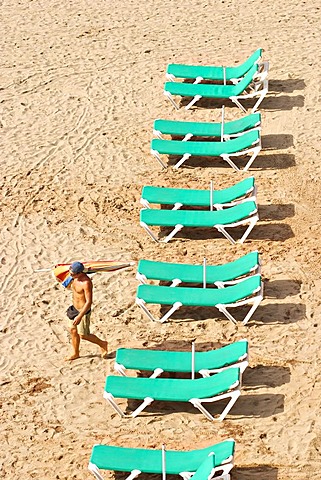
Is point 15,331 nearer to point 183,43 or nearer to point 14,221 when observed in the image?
point 14,221

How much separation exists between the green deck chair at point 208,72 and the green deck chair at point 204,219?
4.41 metres

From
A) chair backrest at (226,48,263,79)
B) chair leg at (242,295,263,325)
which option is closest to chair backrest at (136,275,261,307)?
chair leg at (242,295,263,325)

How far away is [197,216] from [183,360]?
3.25 metres

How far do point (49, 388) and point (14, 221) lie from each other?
392cm

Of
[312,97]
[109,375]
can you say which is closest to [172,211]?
[109,375]

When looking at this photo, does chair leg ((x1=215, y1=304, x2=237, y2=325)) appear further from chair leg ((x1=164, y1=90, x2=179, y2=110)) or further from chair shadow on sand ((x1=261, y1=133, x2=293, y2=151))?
chair leg ((x1=164, y1=90, x2=179, y2=110))

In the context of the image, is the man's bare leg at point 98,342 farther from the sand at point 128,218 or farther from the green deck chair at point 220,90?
the green deck chair at point 220,90

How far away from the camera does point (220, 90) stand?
61.3 feet

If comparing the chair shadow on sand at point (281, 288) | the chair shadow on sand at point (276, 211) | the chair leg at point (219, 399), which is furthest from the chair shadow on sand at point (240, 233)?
the chair leg at point (219, 399)

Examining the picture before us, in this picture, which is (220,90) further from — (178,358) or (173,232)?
(178,358)

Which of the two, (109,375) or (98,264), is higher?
(98,264)

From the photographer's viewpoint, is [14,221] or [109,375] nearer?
[109,375]

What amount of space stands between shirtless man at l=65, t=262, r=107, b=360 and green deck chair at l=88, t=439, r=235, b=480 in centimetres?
190

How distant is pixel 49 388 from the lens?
42.2ft
